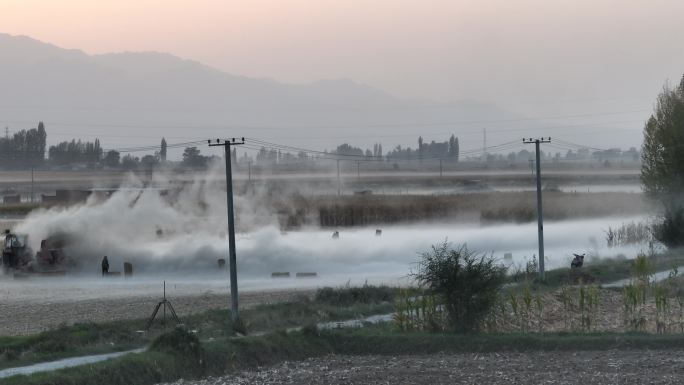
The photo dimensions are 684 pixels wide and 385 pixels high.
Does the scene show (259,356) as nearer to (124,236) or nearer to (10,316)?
(10,316)

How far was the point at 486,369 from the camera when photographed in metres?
24.3

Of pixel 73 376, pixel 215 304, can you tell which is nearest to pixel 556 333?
pixel 73 376

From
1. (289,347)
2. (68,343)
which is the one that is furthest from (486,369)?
(68,343)

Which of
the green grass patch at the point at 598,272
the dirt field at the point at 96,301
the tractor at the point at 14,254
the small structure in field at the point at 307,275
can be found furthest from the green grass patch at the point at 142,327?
the tractor at the point at 14,254

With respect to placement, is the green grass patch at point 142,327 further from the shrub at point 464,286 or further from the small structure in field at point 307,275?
the small structure in field at point 307,275

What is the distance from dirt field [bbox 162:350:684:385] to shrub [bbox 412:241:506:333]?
2959mm

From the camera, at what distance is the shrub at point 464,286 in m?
30.2

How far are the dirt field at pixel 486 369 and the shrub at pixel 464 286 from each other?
9.71ft

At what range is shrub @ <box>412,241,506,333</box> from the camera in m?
30.2

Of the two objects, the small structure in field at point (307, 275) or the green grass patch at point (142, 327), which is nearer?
the green grass patch at point (142, 327)

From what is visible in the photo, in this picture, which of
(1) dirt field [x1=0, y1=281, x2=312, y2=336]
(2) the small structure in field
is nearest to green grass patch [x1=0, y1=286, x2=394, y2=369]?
(1) dirt field [x1=0, y1=281, x2=312, y2=336]

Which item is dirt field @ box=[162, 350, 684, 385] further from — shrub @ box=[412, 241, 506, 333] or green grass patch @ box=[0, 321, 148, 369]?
green grass patch @ box=[0, 321, 148, 369]

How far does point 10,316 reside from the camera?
40938mm

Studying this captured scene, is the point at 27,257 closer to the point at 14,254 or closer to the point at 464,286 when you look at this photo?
the point at 14,254
